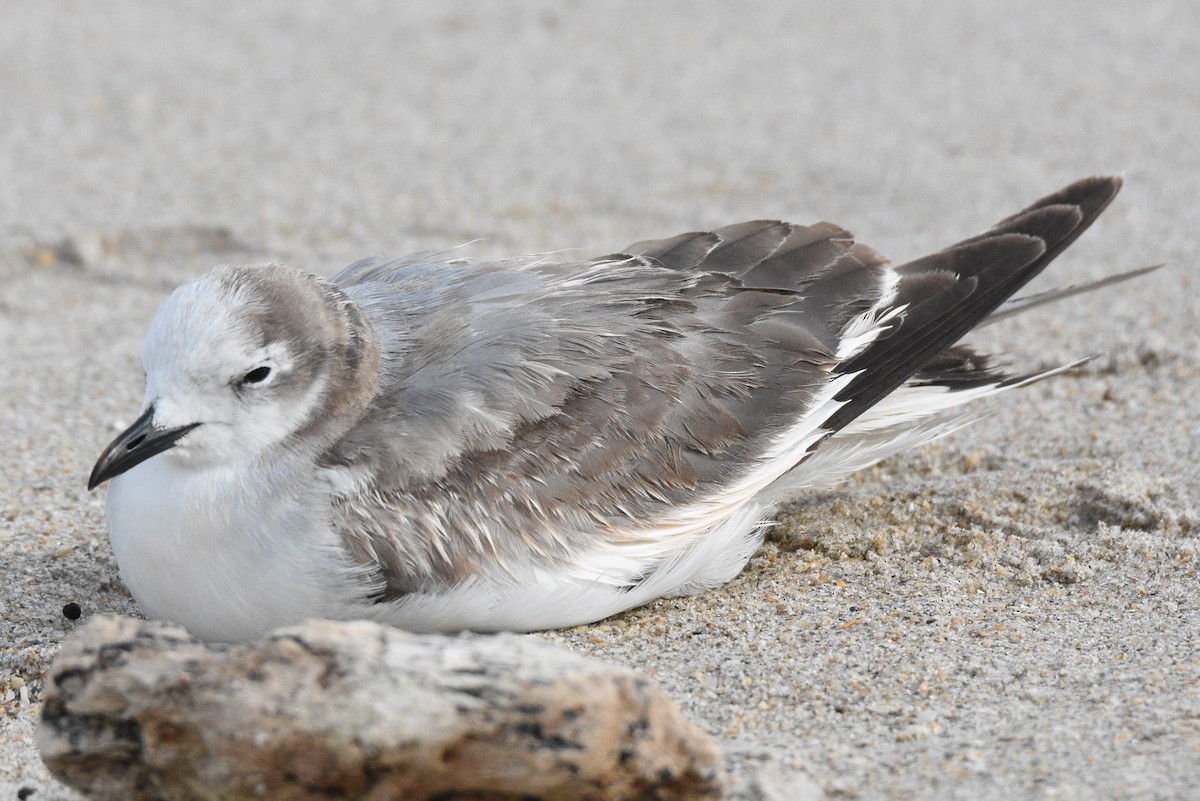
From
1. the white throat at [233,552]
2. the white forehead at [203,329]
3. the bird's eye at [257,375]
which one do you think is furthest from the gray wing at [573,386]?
the white forehead at [203,329]

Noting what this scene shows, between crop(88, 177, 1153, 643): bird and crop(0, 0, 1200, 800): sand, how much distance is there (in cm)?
26

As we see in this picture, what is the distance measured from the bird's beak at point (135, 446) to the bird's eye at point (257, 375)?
0.18 meters

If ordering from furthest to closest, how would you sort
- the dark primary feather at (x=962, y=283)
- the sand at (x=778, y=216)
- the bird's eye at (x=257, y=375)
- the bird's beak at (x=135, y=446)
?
the dark primary feather at (x=962, y=283) → the bird's eye at (x=257, y=375) → the bird's beak at (x=135, y=446) → the sand at (x=778, y=216)

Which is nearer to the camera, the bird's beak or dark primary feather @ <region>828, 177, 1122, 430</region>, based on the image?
the bird's beak

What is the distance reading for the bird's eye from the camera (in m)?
3.66

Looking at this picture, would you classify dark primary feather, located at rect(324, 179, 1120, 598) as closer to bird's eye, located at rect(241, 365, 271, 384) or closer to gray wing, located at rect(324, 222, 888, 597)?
gray wing, located at rect(324, 222, 888, 597)

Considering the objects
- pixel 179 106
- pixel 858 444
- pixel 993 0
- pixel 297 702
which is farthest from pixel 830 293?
pixel 993 0

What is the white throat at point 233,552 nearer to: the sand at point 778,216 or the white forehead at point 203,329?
the white forehead at point 203,329

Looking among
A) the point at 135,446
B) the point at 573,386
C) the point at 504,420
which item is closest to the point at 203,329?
the point at 135,446

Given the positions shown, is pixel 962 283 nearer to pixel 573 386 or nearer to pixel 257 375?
pixel 573 386

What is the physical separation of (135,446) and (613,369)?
127 centimetres

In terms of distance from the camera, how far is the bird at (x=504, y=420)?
359 cm

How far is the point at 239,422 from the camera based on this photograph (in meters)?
3.68

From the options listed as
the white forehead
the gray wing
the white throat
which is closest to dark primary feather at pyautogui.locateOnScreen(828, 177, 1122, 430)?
the gray wing
